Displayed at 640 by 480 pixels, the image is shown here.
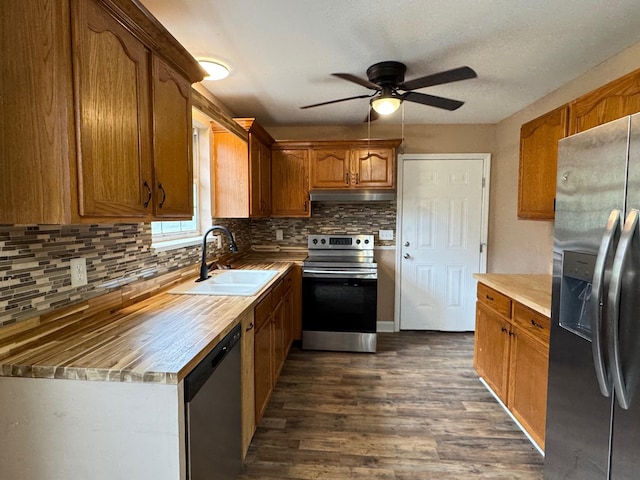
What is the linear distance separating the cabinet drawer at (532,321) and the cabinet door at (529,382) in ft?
0.12

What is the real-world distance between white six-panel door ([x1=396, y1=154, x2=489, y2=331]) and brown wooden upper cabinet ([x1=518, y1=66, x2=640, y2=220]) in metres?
1.25

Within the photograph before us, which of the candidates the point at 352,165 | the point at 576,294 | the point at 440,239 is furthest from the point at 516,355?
the point at 352,165

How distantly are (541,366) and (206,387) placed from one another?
66.5 inches

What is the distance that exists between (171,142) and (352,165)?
2183 millimetres

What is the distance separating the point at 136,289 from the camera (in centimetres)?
171

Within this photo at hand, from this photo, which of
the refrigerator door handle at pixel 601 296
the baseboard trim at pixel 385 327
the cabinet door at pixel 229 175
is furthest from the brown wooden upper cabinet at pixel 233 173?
the refrigerator door handle at pixel 601 296

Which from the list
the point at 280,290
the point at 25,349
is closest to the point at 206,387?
the point at 25,349

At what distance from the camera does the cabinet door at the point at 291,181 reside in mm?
3459

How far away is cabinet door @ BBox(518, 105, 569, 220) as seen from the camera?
200 cm

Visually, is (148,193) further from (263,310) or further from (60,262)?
(263,310)

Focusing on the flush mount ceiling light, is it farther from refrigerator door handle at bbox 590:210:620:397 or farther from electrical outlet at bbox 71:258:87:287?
refrigerator door handle at bbox 590:210:620:397

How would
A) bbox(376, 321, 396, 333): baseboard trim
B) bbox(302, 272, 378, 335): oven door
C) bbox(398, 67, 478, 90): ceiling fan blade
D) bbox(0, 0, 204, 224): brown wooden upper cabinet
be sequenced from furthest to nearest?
bbox(376, 321, 396, 333): baseboard trim < bbox(302, 272, 378, 335): oven door < bbox(398, 67, 478, 90): ceiling fan blade < bbox(0, 0, 204, 224): brown wooden upper cabinet

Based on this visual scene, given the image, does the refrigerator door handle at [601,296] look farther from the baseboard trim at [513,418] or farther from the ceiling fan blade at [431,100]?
the ceiling fan blade at [431,100]

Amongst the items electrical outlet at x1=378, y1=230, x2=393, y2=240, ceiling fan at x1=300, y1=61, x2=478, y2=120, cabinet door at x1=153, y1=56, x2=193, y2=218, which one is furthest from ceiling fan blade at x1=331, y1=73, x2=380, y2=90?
electrical outlet at x1=378, y1=230, x2=393, y2=240
